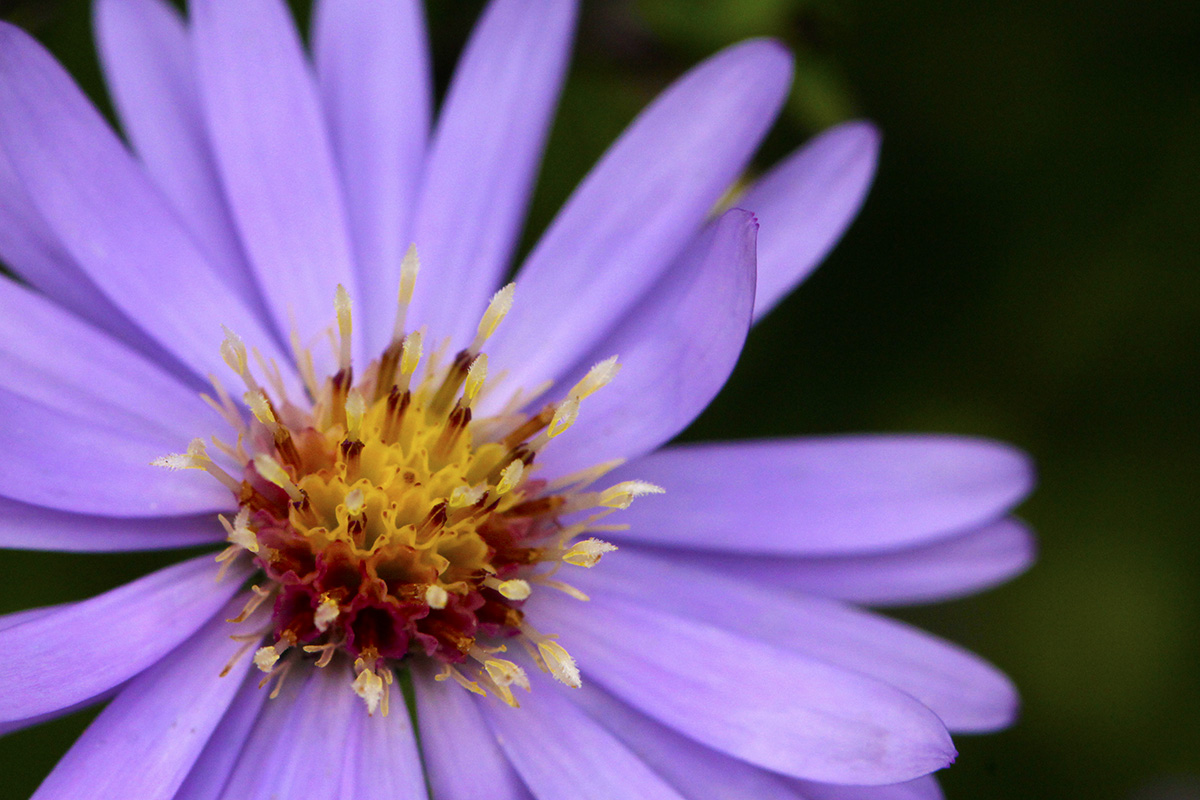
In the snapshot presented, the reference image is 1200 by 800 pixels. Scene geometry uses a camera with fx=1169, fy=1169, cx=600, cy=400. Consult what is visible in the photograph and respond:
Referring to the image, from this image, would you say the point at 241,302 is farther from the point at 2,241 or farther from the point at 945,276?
the point at 945,276

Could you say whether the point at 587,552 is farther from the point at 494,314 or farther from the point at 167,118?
the point at 167,118

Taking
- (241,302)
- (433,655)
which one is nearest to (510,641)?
(433,655)

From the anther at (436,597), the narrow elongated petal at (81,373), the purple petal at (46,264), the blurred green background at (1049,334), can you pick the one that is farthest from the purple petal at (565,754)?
the blurred green background at (1049,334)

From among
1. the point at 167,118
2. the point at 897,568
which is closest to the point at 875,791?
the point at 897,568

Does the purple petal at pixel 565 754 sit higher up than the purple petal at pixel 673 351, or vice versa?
the purple petal at pixel 673 351

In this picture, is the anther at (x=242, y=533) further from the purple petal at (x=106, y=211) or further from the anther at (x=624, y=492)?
the anther at (x=624, y=492)

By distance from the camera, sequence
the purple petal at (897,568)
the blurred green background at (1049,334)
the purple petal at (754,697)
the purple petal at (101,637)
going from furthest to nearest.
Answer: the blurred green background at (1049,334), the purple petal at (897,568), the purple petal at (754,697), the purple petal at (101,637)
